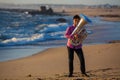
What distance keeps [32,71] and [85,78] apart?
2.77 ft

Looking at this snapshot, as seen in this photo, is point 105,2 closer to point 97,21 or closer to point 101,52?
point 97,21

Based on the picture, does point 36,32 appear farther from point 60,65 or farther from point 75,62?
point 75,62

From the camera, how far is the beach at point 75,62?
4430 mm

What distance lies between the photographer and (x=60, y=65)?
479 cm

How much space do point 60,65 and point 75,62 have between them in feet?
0.78

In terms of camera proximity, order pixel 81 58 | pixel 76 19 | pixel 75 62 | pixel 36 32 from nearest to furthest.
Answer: pixel 76 19 < pixel 81 58 < pixel 75 62 < pixel 36 32

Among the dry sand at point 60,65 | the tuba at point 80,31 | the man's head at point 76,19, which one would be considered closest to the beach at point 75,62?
the dry sand at point 60,65

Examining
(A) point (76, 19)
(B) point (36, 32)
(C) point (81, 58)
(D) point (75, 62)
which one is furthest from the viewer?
(B) point (36, 32)

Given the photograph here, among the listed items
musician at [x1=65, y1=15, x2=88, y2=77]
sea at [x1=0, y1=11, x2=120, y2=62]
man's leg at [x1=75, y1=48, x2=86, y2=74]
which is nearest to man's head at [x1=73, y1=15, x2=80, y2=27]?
musician at [x1=65, y1=15, x2=88, y2=77]

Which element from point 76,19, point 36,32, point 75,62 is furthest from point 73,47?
point 36,32

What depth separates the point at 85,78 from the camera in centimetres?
420

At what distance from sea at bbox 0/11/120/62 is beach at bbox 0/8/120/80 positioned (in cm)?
3

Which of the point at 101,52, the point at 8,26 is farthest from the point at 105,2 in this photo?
the point at 8,26

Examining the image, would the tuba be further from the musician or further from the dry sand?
the dry sand
